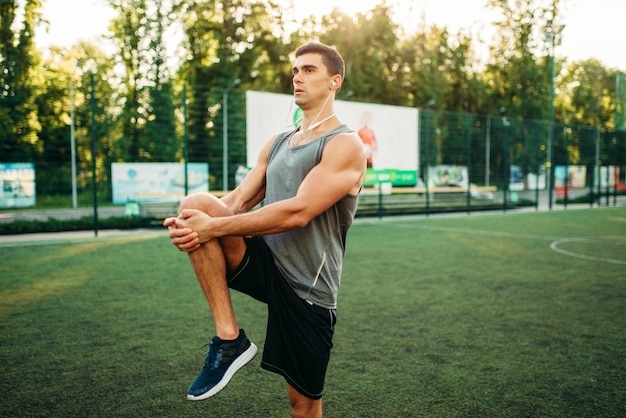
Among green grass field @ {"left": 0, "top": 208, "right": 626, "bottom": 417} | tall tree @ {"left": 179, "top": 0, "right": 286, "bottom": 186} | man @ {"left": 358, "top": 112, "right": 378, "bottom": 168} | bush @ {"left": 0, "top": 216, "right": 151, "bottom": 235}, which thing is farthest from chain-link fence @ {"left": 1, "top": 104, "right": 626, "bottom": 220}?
tall tree @ {"left": 179, "top": 0, "right": 286, "bottom": 186}

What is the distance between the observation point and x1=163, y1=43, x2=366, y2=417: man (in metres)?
2.02

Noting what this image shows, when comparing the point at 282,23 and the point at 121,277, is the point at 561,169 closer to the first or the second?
the point at 282,23

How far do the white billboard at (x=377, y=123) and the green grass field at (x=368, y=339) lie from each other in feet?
20.8

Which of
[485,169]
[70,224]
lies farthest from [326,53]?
[485,169]

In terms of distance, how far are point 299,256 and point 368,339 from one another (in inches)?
91.4

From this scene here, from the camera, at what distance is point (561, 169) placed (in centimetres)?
2617

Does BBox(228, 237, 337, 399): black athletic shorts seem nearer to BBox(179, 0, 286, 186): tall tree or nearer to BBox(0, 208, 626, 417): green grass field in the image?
BBox(0, 208, 626, 417): green grass field

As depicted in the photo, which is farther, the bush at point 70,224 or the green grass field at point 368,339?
the bush at point 70,224

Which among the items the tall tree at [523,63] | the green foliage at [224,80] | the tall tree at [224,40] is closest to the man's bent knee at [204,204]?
the green foliage at [224,80]

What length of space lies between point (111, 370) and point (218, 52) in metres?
27.8

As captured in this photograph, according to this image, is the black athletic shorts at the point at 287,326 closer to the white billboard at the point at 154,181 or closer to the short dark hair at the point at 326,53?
the short dark hair at the point at 326,53

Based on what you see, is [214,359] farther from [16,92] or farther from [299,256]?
[16,92]

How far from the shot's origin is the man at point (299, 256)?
2.02m

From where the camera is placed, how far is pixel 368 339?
14.0ft
